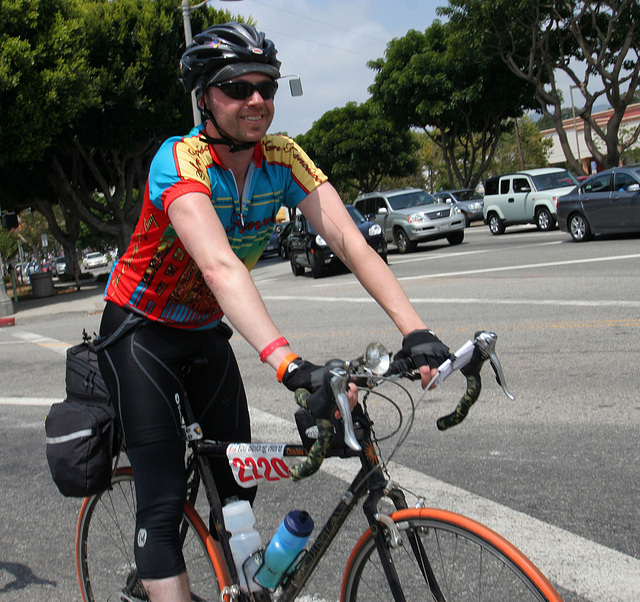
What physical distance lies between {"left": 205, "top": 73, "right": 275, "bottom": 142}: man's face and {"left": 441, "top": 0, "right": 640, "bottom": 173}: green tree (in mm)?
25776

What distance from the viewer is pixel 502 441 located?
475 cm

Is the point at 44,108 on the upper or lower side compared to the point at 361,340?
upper

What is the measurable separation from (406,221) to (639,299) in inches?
520

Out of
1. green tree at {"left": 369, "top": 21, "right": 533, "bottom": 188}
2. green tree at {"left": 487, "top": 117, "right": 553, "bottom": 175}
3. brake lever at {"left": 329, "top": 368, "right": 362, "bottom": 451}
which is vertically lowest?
brake lever at {"left": 329, "top": 368, "right": 362, "bottom": 451}

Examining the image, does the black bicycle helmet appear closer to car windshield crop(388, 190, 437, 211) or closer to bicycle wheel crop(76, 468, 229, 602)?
bicycle wheel crop(76, 468, 229, 602)

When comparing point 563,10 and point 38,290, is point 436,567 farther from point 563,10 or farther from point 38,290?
point 563,10

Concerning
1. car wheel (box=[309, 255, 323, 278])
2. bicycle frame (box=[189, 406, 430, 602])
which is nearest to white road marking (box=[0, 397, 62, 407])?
bicycle frame (box=[189, 406, 430, 602])

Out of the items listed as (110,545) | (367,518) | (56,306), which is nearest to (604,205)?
(56,306)

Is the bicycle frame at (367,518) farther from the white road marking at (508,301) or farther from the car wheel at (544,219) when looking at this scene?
the car wheel at (544,219)

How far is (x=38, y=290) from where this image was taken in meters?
25.9

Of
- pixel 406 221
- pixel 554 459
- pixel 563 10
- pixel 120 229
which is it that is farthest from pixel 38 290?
pixel 554 459

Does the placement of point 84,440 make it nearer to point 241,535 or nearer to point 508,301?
point 241,535

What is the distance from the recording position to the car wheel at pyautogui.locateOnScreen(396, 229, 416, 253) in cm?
2255

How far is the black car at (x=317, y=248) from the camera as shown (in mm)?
18484
